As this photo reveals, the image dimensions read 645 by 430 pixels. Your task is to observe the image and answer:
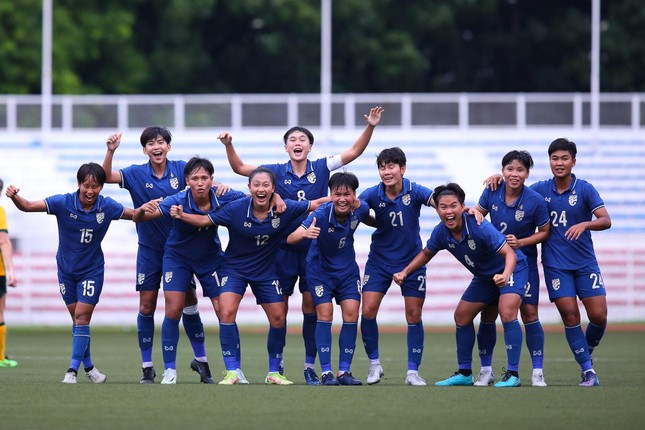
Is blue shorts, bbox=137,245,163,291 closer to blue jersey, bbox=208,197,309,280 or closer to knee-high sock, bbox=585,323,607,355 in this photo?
blue jersey, bbox=208,197,309,280

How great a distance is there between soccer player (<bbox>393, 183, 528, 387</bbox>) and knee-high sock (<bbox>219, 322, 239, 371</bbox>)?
1.51 metres

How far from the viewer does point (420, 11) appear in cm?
3791

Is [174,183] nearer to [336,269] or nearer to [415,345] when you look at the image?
[336,269]

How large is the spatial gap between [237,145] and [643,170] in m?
8.72

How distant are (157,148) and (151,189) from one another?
0.41m

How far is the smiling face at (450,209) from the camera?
37.2ft

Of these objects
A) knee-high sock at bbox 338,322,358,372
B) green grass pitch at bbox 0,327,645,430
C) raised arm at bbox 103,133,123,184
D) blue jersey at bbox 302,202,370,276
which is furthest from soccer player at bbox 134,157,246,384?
knee-high sock at bbox 338,322,358,372

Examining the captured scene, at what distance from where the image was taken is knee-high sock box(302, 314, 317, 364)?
1207 cm

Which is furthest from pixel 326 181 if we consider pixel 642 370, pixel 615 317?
pixel 615 317

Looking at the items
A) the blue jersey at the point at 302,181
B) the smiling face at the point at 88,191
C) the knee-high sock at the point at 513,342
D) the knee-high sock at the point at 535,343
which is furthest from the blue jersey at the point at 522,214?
the smiling face at the point at 88,191

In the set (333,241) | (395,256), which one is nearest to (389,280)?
(395,256)

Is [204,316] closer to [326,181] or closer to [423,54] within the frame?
[326,181]

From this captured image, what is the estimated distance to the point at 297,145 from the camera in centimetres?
1191

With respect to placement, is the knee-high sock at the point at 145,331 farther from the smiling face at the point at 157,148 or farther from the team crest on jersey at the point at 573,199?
the team crest on jersey at the point at 573,199
